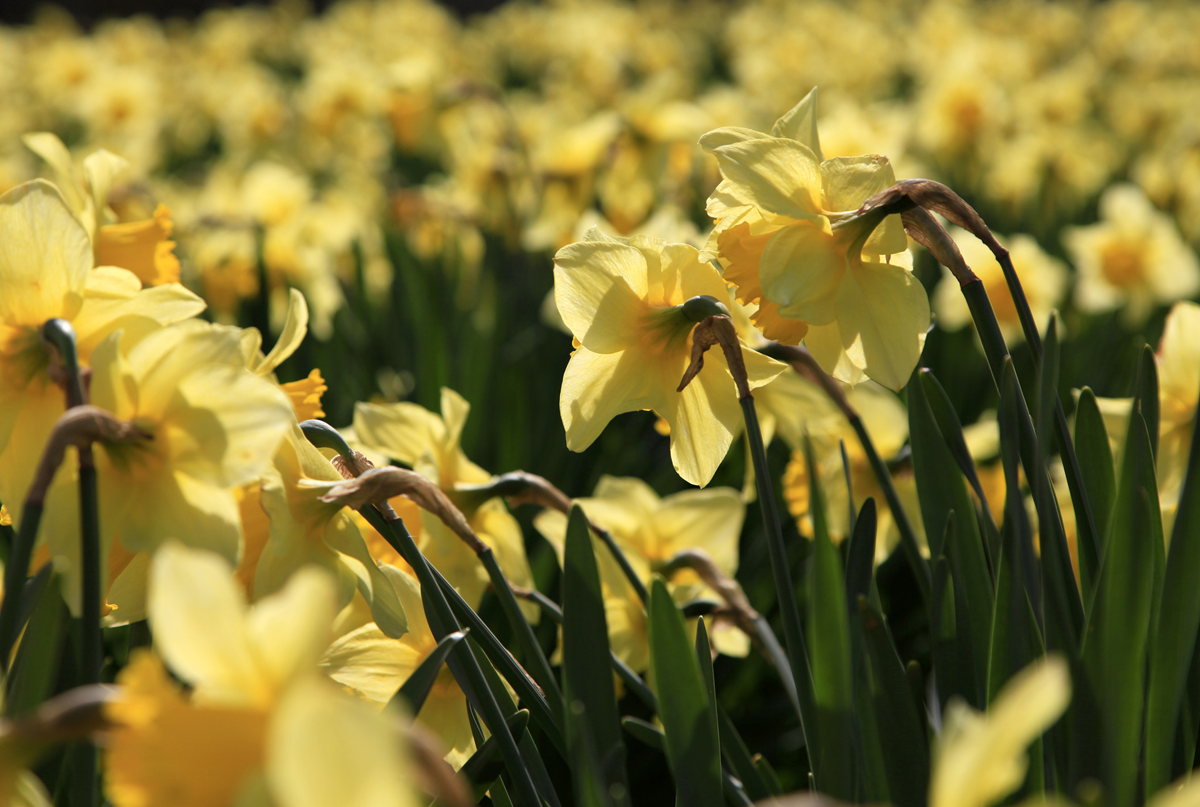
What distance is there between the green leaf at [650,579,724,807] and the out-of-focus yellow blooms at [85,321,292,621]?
11.6 inches

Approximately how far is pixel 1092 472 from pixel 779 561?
37 centimetres

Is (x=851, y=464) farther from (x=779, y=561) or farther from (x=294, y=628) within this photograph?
(x=294, y=628)

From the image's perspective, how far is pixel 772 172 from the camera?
0.74 meters

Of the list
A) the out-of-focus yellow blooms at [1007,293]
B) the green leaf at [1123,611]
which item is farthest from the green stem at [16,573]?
the out-of-focus yellow blooms at [1007,293]

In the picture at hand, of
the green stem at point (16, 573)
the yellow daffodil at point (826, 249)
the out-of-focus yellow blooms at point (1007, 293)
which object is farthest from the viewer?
the out-of-focus yellow blooms at point (1007, 293)

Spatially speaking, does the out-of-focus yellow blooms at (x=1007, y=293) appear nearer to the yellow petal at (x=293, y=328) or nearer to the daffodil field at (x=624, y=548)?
the daffodil field at (x=624, y=548)

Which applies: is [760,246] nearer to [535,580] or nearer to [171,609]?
[171,609]

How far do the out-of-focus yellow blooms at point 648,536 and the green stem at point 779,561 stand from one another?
0.29 meters

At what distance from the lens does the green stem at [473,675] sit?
27.2 inches

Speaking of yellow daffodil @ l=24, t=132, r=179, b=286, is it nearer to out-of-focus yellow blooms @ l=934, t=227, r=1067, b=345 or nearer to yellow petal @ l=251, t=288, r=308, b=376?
yellow petal @ l=251, t=288, r=308, b=376

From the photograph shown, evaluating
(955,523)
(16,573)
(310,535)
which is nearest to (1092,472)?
(955,523)

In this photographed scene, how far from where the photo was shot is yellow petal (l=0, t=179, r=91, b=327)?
651mm

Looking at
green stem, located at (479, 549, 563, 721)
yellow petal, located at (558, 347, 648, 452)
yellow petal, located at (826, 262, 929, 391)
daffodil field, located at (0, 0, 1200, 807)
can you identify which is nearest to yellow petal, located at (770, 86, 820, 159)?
daffodil field, located at (0, 0, 1200, 807)

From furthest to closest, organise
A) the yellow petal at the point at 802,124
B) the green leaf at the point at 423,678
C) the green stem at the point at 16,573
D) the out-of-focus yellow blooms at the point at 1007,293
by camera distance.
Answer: the out-of-focus yellow blooms at the point at 1007,293
the yellow petal at the point at 802,124
the green leaf at the point at 423,678
the green stem at the point at 16,573
